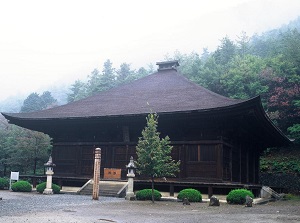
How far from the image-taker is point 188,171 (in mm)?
20078

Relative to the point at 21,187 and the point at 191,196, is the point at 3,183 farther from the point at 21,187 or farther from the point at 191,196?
the point at 191,196

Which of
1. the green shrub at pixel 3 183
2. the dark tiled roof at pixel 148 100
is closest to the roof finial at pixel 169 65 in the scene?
the dark tiled roof at pixel 148 100

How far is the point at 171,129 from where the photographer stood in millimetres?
21016

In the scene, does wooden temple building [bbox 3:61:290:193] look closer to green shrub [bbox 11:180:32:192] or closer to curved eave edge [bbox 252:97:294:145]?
curved eave edge [bbox 252:97:294:145]

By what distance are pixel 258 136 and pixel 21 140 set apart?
23584 mm

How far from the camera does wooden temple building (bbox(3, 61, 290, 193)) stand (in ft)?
63.3

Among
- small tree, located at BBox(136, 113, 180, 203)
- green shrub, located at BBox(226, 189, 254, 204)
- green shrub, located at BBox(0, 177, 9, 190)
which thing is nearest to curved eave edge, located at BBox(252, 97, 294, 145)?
green shrub, located at BBox(226, 189, 254, 204)

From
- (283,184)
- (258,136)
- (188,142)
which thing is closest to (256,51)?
(283,184)

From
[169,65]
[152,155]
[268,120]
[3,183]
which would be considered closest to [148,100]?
[169,65]

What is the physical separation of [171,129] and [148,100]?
11.9 ft

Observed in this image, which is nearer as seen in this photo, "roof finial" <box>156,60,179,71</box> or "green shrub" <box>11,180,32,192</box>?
"green shrub" <box>11,180,32,192</box>

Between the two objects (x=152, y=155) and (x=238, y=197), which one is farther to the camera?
(x=238, y=197)

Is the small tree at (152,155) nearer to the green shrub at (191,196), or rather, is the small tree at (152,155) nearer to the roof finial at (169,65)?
the green shrub at (191,196)

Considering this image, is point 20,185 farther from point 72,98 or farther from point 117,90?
point 72,98
